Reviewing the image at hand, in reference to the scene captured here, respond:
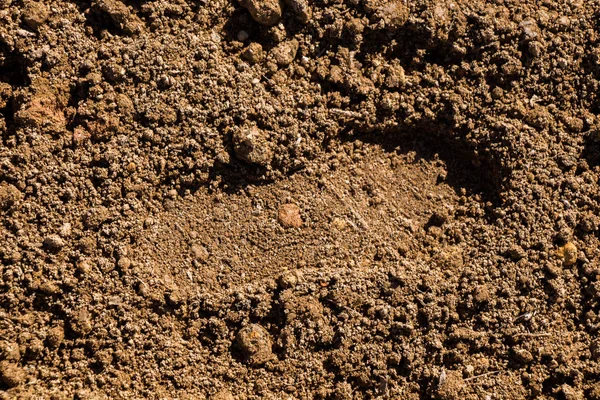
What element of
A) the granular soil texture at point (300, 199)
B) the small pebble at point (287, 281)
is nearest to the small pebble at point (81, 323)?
the granular soil texture at point (300, 199)

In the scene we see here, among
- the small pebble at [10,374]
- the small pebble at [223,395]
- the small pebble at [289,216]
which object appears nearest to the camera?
the small pebble at [10,374]

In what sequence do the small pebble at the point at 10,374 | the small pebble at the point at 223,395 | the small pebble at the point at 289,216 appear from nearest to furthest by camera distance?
the small pebble at the point at 10,374 < the small pebble at the point at 223,395 < the small pebble at the point at 289,216

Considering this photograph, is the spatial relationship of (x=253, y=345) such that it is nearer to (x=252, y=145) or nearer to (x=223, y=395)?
(x=223, y=395)

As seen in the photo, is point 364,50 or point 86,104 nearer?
point 86,104

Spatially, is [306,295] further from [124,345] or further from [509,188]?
[509,188]

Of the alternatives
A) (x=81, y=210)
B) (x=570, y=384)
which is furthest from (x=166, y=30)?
(x=570, y=384)

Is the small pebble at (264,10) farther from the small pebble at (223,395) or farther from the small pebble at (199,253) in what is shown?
the small pebble at (223,395)

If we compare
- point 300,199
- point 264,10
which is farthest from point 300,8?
point 300,199
